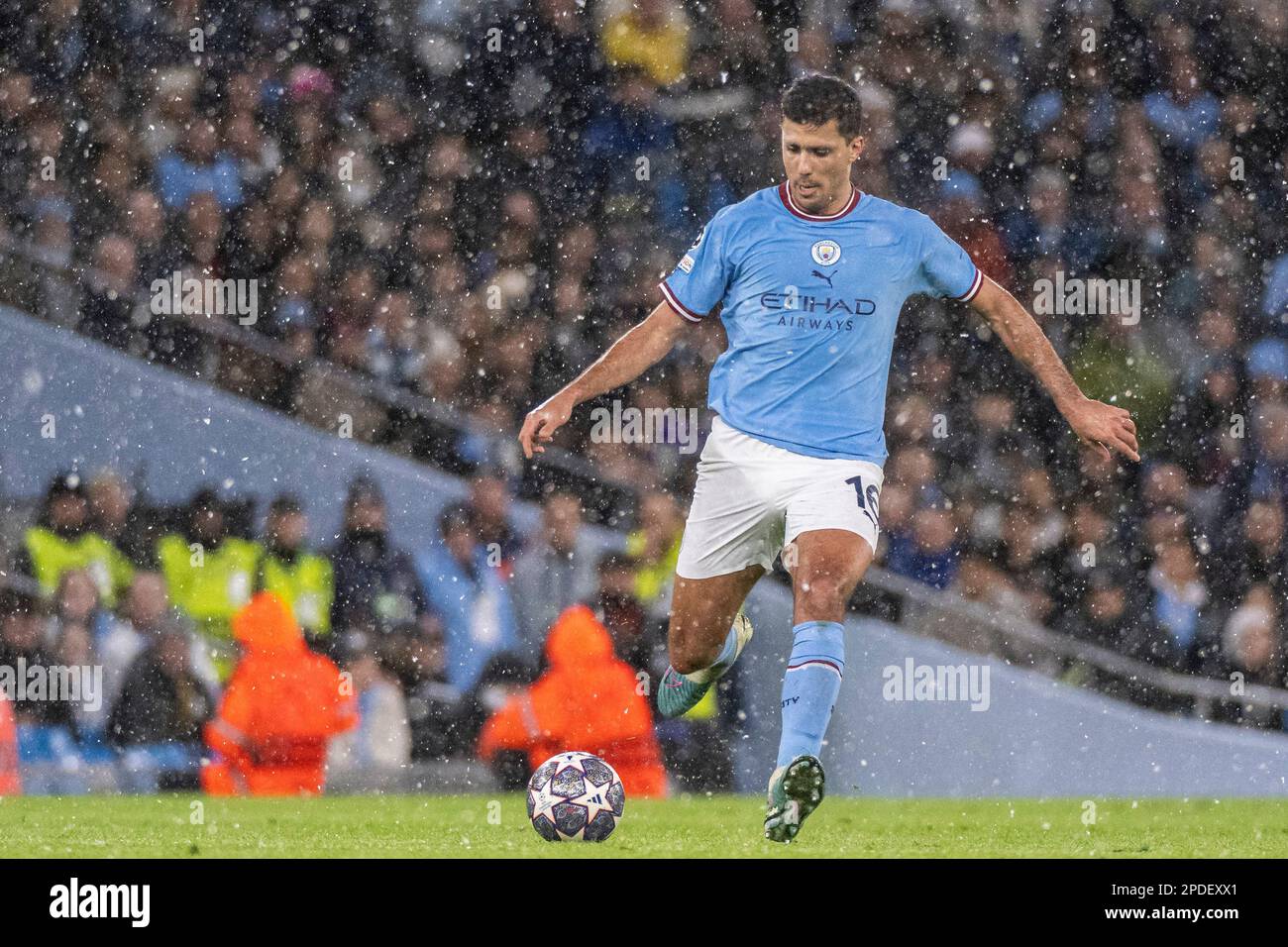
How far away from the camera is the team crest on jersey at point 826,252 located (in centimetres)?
587

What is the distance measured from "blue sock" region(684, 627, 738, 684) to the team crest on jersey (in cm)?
136

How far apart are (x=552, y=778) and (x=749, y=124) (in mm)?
3497

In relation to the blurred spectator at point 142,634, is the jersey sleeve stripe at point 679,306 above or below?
above

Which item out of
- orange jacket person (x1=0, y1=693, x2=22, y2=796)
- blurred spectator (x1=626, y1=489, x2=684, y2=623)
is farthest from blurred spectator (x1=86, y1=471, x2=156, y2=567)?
blurred spectator (x1=626, y1=489, x2=684, y2=623)

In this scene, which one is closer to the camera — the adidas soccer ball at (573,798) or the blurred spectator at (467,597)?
the adidas soccer ball at (573,798)

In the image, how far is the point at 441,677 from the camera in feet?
25.3

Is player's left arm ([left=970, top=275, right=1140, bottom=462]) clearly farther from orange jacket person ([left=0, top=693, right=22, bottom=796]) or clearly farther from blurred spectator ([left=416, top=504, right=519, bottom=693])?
orange jacket person ([left=0, top=693, right=22, bottom=796])

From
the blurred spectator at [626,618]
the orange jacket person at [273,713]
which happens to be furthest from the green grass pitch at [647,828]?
the blurred spectator at [626,618]

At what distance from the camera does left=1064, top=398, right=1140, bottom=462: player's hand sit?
5.65 metres

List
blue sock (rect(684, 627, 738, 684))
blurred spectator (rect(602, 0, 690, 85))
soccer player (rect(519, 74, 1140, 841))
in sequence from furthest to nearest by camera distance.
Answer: blurred spectator (rect(602, 0, 690, 85)) → blue sock (rect(684, 627, 738, 684)) → soccer player (rect(519, 74, 1140, 841))

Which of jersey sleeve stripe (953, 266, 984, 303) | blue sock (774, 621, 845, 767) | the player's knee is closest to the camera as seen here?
blue sock (774, 621, 845, 767)

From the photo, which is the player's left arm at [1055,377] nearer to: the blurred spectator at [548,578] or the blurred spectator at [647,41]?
the blurred spectator at [548,578]

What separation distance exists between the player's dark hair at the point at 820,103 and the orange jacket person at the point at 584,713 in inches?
107

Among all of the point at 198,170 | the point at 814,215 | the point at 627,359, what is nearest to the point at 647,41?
the point at 198,170
